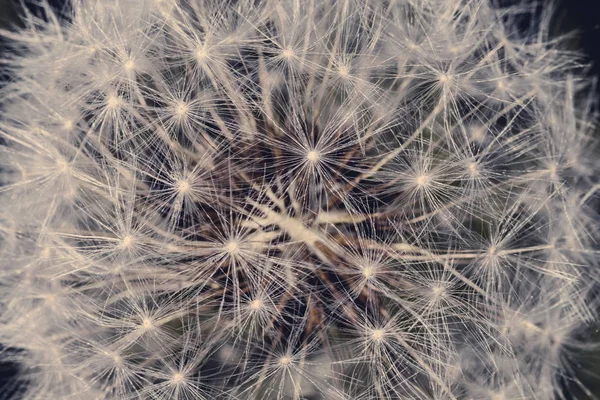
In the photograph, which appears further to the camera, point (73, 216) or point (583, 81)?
point (583, 81)

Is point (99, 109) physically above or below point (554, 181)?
above

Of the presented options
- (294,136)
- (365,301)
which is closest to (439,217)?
(365,301)

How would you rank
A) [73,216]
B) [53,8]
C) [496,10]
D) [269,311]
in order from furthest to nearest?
[53,8] → [496,10] → [73,216] → [269,311]

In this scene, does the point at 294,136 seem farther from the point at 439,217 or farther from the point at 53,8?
the point at 53,8

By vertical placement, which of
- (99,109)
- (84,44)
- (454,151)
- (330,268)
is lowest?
(330,268)

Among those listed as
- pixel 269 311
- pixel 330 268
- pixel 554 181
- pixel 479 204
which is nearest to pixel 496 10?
pixel 554 181

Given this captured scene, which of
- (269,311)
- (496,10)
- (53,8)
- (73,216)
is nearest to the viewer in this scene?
(269,311)
